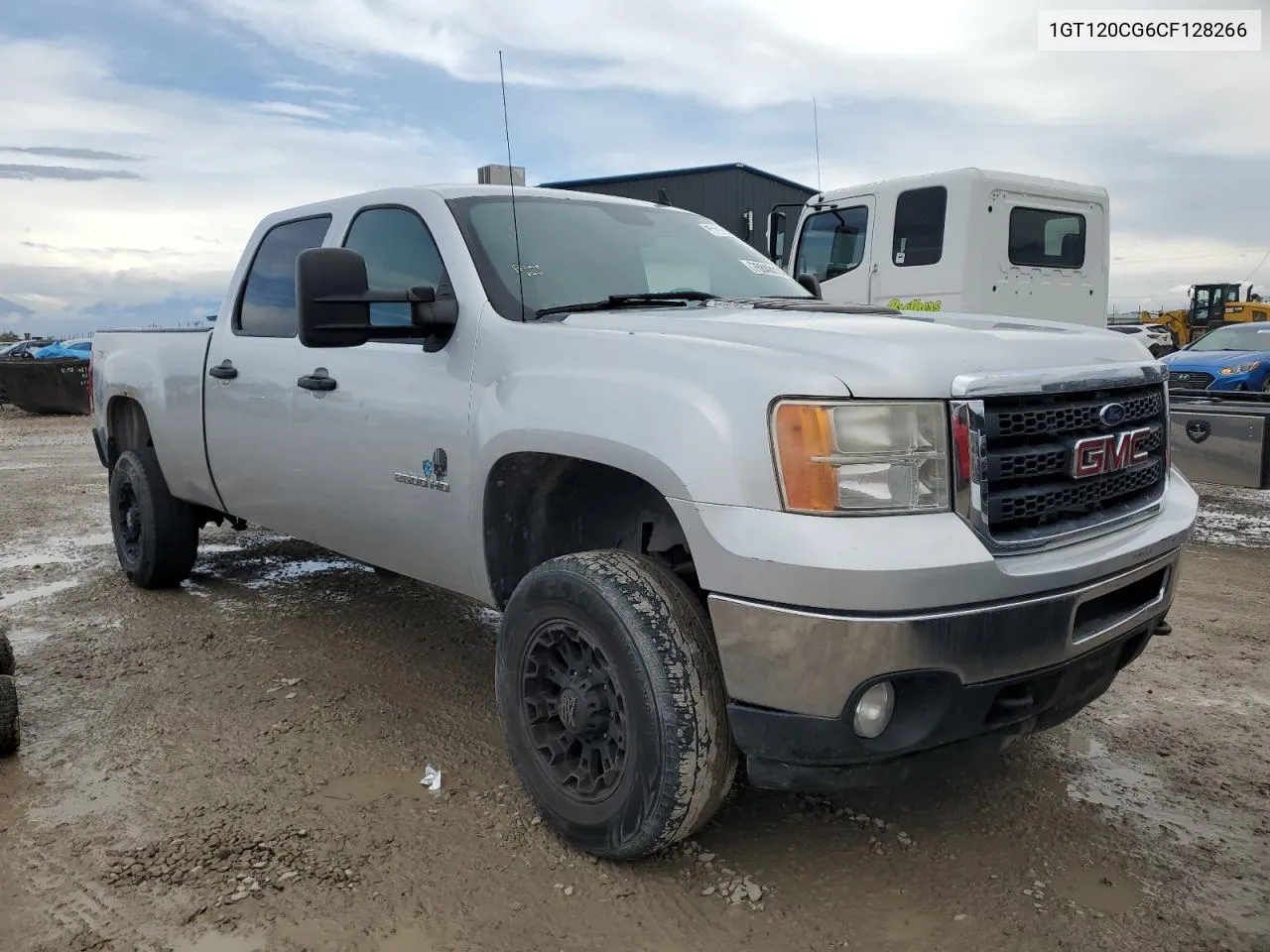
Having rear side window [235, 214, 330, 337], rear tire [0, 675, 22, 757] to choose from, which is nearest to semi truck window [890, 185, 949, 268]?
rear side window [235, 214, 330, 337]

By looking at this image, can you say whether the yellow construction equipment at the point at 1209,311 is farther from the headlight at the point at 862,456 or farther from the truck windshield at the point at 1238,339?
the headlight at the point at 862,456

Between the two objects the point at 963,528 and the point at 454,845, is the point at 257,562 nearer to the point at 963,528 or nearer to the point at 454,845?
the point at 454,845

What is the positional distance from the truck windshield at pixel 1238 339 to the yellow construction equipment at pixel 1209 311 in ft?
38.8

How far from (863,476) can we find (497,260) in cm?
159

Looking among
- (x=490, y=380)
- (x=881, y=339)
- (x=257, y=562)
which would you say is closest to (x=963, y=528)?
(x=881, y=339)

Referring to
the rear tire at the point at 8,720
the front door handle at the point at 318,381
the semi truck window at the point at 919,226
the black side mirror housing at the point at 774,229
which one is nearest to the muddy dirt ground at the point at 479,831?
the rear tire at the point at 8,720

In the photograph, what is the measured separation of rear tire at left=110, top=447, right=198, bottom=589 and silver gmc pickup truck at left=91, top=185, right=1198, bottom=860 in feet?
6.31

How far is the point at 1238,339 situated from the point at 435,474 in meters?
13.2

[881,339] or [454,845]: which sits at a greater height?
[881,339]

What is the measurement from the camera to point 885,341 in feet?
7.82

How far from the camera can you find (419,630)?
4871 millimetres

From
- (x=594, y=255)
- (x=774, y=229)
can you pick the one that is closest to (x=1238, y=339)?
(x=774, y=229)

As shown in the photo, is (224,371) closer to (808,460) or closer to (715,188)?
(808,460)

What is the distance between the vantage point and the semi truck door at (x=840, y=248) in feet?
30.3
